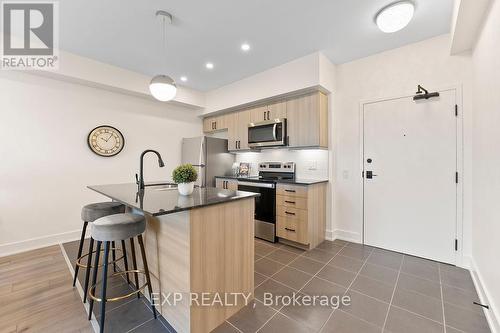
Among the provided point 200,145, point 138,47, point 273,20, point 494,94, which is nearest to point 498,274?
point 494,94

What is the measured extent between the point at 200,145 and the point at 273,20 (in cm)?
254

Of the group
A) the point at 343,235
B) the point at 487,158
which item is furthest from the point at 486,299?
the point at 343,235

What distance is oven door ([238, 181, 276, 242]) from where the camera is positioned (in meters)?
3.30

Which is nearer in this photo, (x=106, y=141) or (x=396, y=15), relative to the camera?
(x=396, y=15)

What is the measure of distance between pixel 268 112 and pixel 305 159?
1.06 metres

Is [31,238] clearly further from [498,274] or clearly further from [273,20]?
[498,274]

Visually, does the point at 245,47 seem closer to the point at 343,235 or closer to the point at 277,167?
the point at 277,167

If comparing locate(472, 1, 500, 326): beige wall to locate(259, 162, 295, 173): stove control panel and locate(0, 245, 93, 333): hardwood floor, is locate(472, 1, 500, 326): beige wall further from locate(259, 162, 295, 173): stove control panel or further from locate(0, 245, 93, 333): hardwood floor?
locate(0, 245, 93, 333): hardwood floor

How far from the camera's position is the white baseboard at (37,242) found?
9.29 feet

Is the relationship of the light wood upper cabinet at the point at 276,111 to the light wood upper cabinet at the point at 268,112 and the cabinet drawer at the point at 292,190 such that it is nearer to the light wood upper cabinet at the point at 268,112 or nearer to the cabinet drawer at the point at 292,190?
the light wood upper cabinet at the point at 268,112

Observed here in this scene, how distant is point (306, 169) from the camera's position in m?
3.64
